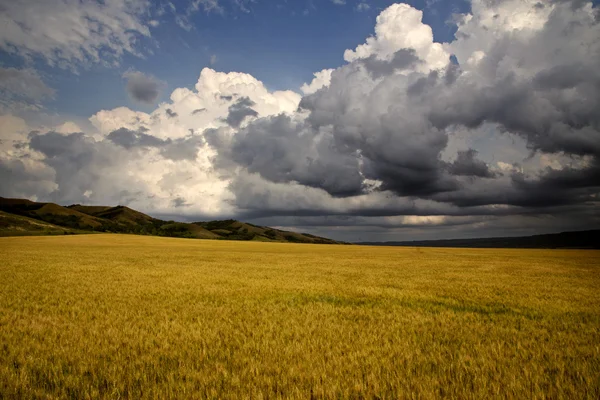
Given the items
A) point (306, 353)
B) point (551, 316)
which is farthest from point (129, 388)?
point (551, 316)

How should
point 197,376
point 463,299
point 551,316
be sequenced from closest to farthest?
Result: point 197,376
point 551,316
point 463,299

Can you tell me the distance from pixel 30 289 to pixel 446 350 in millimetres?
17571

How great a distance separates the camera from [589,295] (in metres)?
15.9

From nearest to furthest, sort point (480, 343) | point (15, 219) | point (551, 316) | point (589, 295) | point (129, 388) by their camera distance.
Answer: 1. point (129, 388)
2. point (480, 343)
3. point (551, 316)
4. point (589, 295)
5. point (15, 219)

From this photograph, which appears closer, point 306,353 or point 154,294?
point 306,353

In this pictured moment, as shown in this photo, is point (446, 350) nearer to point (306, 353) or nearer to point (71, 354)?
point (306, 353)

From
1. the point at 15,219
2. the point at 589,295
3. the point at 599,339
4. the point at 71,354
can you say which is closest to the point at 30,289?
the point at 71,354

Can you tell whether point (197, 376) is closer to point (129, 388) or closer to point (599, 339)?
point (129, 388)

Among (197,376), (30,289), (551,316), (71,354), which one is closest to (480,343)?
(551,316)

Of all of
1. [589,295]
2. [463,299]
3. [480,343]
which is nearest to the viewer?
[480,343]

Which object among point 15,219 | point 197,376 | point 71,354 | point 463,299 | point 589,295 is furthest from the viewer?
point 15,219

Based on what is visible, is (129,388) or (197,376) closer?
(129,388)

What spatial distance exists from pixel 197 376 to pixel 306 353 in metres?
2.27

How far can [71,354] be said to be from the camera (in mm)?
6688
